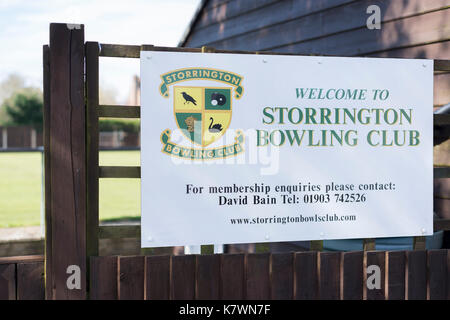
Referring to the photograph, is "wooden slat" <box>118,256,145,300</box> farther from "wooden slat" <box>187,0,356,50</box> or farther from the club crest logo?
"wooden slat" <box>187,0,356,50</box>

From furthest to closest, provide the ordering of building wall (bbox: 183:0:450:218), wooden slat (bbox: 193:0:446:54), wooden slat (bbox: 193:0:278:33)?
wooden slat (bbox: 193:0:278:33) → wooden slat (bbox: 193:0:446:54) → building wall (bbox: 183:0:450:218)

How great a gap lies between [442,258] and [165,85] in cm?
202

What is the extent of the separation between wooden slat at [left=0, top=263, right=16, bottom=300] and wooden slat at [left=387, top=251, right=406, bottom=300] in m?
2.21

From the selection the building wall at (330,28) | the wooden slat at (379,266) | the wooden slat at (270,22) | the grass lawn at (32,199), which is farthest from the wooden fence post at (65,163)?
the grass lawn at (32,199)

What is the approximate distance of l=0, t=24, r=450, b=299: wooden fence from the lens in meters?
2.86

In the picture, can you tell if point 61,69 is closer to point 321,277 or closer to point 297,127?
point 297,127

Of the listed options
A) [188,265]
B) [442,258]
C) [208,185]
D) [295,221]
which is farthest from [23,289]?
[442,258]

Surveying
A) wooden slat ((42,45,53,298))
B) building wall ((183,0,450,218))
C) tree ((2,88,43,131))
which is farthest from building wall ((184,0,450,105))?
tree ((2,88,43,131))

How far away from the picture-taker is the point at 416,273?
127 inches

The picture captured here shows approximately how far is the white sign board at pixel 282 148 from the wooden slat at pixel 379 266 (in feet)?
0.43

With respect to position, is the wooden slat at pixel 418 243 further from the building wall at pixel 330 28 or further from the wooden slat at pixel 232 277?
the building wall at pixel 330 28

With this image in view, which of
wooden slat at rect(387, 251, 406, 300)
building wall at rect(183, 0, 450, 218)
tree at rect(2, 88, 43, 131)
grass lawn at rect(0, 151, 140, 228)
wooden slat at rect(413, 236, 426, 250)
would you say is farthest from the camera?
tree at rect(2, 88, 43, 131)

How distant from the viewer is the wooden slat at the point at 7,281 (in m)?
2.91
